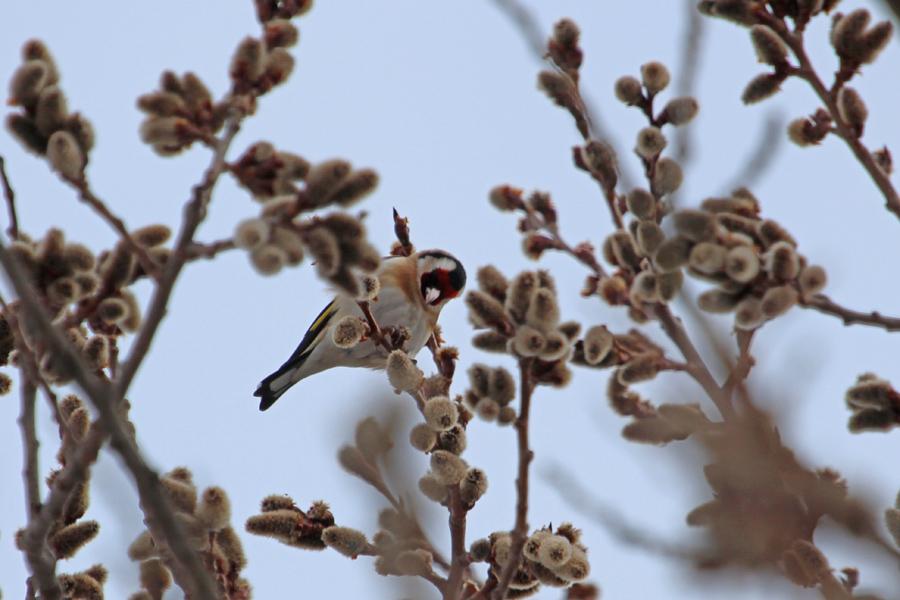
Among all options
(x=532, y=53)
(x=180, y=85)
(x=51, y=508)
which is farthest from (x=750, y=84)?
(x=51, y=508)

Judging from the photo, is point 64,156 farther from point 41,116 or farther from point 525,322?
point 525,322

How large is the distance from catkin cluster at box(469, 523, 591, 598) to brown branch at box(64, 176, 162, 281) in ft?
4.20

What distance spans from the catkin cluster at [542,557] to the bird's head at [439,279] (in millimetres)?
3656

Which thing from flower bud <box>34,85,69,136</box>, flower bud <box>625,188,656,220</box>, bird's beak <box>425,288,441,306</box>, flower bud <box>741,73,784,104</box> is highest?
bird's beak <box>425,288,441,306</box>

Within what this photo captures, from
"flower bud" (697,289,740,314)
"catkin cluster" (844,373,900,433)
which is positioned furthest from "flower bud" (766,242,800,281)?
"catkin cluster" (844,373,900,433)

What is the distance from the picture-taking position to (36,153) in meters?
2.06

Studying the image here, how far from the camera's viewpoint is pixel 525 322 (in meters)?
2.29

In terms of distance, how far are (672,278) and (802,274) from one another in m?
0.32

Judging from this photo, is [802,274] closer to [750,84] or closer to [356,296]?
[750,84]

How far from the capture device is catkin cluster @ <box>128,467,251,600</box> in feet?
7.09

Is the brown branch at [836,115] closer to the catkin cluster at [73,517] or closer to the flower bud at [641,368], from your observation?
the flower bud at [641,368]

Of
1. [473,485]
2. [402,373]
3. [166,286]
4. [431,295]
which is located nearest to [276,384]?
[431,295]

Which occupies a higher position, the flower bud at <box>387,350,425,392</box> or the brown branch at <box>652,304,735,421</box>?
the flower bud at <box>387,350,425,392</box>

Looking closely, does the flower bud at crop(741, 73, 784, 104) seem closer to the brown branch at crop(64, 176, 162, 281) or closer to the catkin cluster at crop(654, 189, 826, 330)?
the catkin cluster at crop(654, 189, 826, 330)
